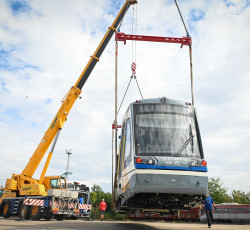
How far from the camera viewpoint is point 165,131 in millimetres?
7988

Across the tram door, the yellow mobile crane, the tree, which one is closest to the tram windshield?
the tram door

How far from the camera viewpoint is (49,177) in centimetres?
1806

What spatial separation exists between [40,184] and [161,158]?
12218 mm

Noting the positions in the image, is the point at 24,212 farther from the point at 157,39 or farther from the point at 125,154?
the point at 157,39

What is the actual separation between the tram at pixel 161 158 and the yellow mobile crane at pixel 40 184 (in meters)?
8.69

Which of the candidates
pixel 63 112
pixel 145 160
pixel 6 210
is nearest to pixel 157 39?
pixel 145 160

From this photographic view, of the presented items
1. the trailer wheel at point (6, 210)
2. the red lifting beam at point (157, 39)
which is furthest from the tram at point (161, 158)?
the trailer wheel at point (6, 210)

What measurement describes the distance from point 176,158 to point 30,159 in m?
12.9

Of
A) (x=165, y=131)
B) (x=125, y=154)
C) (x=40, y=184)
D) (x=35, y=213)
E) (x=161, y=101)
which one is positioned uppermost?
(x=161, y=101)

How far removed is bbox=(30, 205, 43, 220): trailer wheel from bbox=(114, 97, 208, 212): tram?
339 inches

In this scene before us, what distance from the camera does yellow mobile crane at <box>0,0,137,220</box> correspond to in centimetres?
1616

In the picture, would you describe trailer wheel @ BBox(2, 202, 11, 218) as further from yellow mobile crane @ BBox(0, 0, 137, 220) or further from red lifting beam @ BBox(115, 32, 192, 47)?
red lifting beam @ BBox(115, 32, 192, 47)

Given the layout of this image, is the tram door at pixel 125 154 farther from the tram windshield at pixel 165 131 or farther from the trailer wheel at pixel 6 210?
the trailer wheel at pixel 6 210

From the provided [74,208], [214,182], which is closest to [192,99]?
[74,208]
